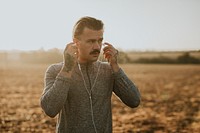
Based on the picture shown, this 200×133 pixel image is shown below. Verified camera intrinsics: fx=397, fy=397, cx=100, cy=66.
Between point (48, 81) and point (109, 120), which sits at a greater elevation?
point (48, 81)

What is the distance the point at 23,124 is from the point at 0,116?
145 centimetres

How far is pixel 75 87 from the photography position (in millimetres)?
2955

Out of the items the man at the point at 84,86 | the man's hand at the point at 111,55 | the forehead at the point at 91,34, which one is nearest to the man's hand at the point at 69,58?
the man at the point at 84,86

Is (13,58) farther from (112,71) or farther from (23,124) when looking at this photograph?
(112,71)

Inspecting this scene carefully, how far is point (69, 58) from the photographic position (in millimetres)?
2895

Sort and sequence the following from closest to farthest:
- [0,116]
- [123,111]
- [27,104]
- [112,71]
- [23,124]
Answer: [112,71], [23,124], [0,116], [123,111], [27,104]

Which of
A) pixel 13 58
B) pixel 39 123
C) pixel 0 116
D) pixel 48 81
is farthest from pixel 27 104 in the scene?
pixel 13 58

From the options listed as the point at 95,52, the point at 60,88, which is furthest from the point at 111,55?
the point at 60,88

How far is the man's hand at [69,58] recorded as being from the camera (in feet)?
9.48

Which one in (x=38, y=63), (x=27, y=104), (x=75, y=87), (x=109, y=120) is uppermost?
(x=75, y=87)

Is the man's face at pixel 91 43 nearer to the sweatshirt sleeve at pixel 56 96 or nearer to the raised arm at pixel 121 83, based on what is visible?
the raised arm at pixel 121 83

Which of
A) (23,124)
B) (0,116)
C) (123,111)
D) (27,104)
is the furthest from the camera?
(27,104)

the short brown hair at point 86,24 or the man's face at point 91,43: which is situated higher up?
the short brown hair at point 86,24

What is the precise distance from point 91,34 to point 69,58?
240mm
